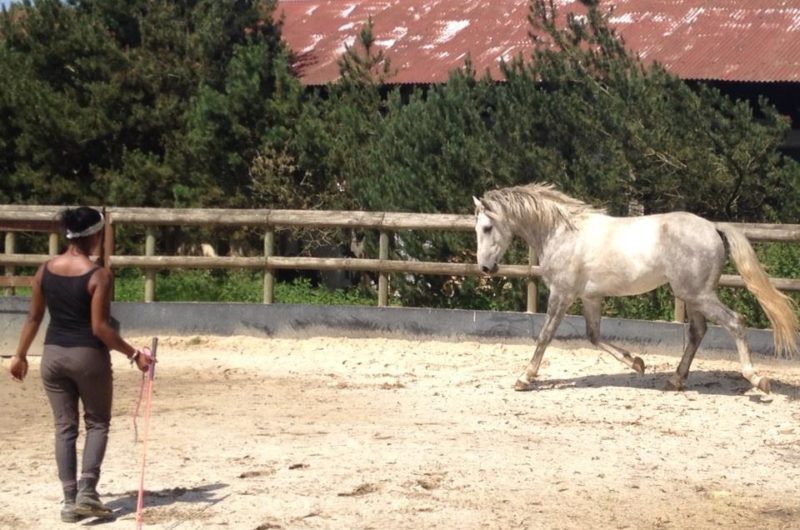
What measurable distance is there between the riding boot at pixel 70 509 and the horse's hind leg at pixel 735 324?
225 inches

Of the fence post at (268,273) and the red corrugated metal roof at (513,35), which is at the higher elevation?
the red corrugated metal roof at (513,35)

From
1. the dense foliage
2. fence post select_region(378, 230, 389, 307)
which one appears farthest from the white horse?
fence post select_region(378, 230, 389, 307)

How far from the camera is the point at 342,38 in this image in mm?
26391

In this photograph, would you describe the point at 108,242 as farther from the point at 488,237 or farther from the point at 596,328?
the point at 596,328

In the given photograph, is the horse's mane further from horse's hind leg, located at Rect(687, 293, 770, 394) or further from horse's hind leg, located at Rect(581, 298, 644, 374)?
horse's hind leg, located at Rect(687, 293, 770, 394)

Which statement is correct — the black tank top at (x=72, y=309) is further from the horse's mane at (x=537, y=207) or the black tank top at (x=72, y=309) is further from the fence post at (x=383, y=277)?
the fence post at (x=383, y=277)

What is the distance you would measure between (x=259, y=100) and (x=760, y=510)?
Answer: 1452 cm

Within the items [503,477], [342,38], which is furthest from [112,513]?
[342,38]

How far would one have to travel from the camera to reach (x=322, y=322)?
45.4ft

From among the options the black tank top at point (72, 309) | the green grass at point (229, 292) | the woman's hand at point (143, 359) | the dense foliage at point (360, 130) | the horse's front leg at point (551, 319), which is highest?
the dense foliage at point (360, 130)

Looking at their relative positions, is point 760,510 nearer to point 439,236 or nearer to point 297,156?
point 439,236

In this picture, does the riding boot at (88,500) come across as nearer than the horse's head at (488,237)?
Yes

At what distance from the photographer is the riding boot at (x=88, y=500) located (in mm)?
6527

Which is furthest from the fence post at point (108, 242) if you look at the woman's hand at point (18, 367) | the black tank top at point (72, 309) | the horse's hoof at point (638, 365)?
the black tank top at point (72, 309)
